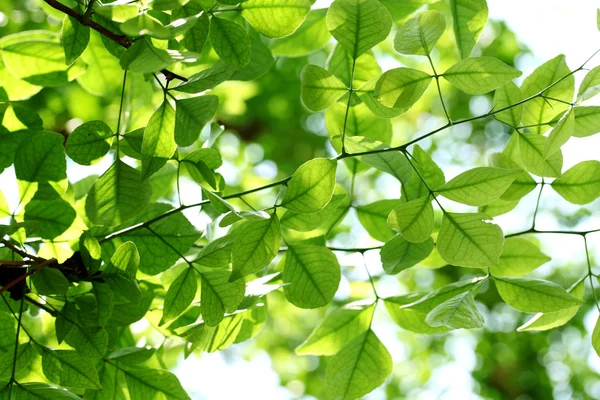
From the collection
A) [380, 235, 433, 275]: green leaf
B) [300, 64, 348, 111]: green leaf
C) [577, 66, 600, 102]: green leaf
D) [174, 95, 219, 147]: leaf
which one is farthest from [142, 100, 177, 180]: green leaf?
[577, 66, 600, 102]: green leaf

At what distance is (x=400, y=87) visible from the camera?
0.52 m

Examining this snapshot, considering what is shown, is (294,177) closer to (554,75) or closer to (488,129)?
(554,75)

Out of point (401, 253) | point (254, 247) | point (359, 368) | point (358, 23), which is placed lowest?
point (359, 368)

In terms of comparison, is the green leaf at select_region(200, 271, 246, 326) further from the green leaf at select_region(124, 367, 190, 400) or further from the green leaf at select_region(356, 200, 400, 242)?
the green leaf at select_region(356, 200, 400, 242)

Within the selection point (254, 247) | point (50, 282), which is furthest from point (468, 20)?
point (50, 282)

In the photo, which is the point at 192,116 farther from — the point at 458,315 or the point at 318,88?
the point at 458,315

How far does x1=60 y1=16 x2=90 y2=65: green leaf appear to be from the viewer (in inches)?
21.3

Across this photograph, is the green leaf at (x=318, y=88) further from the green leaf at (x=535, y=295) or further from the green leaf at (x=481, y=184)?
the green leaf at (x=535, y=295)

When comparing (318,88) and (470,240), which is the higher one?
(318,88)

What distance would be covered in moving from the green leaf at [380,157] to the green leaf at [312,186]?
0.06 m

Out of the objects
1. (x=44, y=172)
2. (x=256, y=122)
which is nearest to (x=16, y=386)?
(x=44, y=172)

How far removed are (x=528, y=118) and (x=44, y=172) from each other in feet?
1.52

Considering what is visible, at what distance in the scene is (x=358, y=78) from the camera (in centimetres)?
66

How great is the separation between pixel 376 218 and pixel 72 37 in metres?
0.38
